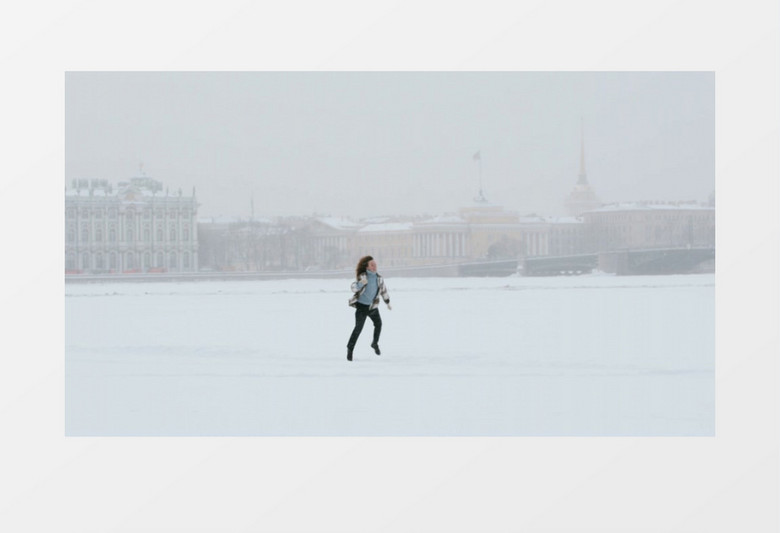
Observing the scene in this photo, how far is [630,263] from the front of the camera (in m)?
24.1

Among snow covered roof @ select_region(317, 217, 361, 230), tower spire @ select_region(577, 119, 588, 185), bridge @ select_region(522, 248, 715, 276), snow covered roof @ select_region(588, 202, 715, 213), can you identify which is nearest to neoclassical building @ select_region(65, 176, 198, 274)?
snow covered roof @ select_region(317, 217, 361, 230)

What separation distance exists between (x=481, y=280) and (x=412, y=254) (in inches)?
81.7

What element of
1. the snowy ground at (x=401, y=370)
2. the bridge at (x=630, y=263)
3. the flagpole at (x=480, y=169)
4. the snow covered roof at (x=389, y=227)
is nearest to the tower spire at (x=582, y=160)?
the flagpole at (x=480, y=169)

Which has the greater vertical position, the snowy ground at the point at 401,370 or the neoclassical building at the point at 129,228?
the neoclassical building at the point at 129,228

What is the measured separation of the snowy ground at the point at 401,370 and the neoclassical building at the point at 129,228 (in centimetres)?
339

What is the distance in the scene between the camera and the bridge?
22.8m

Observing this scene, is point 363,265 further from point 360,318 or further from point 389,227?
point 389,227

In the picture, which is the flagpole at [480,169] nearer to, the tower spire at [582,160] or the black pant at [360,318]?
the tower spire at [582,160]

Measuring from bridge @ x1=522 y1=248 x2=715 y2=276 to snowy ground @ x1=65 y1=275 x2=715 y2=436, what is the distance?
18.9 feet

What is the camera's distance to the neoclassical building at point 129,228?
65.5 ft

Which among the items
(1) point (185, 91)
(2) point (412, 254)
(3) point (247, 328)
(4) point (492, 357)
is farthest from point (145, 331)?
(2) point (412, 254)

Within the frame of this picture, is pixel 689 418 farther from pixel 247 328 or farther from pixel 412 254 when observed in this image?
pixel 412 254

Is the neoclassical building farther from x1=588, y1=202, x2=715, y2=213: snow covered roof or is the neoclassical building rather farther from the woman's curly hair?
the woman's curly hair

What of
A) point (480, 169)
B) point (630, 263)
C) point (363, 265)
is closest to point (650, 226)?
point (630, 263)
